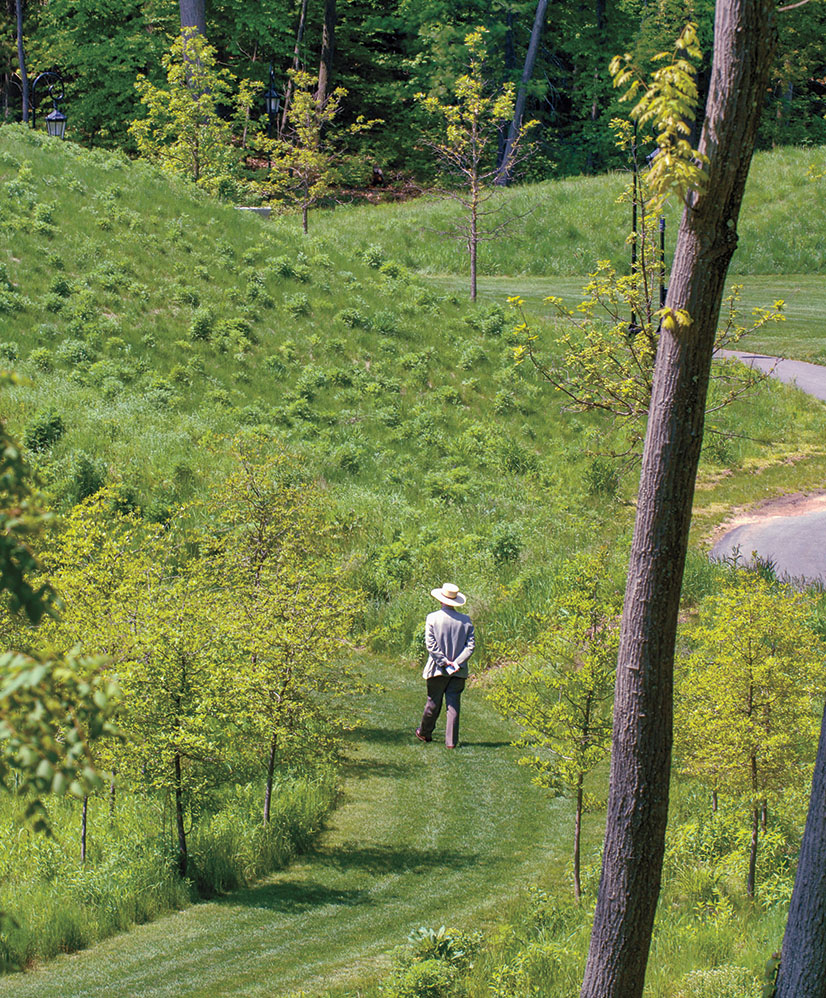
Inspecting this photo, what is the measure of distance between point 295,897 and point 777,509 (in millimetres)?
13780

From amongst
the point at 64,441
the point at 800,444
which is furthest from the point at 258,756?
the point at 800,444

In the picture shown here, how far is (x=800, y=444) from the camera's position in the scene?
76.1 feet

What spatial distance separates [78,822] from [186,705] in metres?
2.06

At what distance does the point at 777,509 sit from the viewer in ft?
64.6

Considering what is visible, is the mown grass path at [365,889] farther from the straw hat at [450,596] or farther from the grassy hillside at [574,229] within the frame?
the grassy hillside at [574,229]

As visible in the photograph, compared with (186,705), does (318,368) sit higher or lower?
higher

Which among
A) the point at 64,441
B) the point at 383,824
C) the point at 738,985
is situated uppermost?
the point at 64,441

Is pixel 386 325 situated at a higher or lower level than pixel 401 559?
higher

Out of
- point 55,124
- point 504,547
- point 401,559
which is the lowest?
point 401,559

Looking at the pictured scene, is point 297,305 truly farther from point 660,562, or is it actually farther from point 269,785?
point 660,562

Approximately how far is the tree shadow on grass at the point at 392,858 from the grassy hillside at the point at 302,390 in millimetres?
5592

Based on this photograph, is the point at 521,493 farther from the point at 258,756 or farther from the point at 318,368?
the point at 258,756

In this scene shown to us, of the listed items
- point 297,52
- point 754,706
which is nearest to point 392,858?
point 754,706

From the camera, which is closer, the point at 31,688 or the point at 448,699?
the point at 31,688
